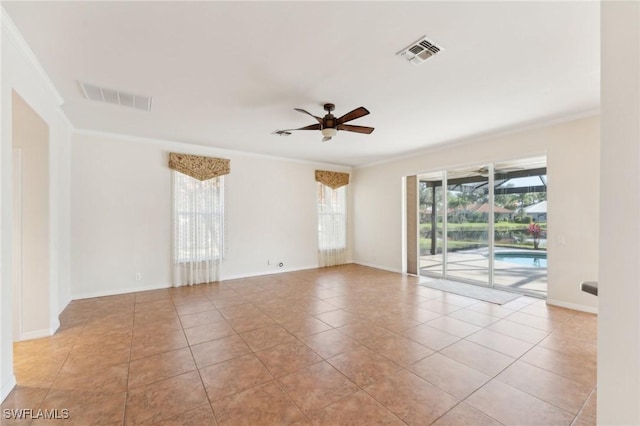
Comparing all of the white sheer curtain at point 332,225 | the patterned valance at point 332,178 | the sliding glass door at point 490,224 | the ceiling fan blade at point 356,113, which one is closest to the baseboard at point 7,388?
the ceiling fan blade at point 356,113

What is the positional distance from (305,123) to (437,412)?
369 cm

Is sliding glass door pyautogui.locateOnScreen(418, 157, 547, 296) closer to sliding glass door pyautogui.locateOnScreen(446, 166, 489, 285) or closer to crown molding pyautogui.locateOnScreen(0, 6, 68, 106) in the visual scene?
sliding glass door pyautogui.locateOnScreen(446, 166, 489, 285)

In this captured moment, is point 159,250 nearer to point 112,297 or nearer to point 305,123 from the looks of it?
point 112,297

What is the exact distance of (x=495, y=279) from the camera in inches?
196

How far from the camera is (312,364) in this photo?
2.48 metres

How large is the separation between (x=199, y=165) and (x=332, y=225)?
3.61 meters

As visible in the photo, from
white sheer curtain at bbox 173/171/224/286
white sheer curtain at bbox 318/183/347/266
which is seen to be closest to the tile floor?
white sheer curtain at bbox 173/171/224/286

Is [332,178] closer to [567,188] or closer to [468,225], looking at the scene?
[468,225]

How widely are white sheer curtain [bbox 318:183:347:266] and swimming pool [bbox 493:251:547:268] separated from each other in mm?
3662

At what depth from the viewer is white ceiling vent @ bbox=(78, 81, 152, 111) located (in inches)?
118

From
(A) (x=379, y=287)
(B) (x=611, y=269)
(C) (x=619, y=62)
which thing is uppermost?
(C) (x=619, y=62)

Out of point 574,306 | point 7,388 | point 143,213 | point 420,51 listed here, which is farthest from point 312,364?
point 143,213

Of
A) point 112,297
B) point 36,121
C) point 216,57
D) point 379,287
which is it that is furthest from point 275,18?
point 112,297

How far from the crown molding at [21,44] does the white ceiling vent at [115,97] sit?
277 mm
